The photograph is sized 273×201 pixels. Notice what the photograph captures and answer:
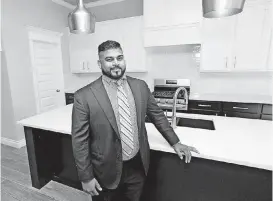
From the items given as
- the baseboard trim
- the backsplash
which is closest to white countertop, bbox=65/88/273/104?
the backsplash

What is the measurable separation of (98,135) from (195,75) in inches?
109

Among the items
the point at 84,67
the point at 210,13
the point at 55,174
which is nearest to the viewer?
the point at 210,13

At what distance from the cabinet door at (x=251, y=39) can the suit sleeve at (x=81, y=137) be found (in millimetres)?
2659

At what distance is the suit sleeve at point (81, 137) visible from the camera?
3.45 ft

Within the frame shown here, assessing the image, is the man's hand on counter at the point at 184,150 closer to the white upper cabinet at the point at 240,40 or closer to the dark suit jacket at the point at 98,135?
the dark suit jacket at the point at 98,135

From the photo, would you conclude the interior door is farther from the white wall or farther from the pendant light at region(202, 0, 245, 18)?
the pendant light at region(202, 0, 245, 18)

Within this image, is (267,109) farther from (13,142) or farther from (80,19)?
(13,142)

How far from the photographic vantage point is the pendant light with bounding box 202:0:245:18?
87cm

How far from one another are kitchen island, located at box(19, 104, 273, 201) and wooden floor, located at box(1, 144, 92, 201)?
1.31ft

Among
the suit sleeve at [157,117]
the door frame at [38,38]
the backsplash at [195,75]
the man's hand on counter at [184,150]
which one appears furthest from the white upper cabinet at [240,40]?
the door frame at [38,38]

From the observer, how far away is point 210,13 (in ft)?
3.21

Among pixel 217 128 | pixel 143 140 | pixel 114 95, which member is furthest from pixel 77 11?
pixel 217 128

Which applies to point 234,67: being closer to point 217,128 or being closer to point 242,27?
point 242,27

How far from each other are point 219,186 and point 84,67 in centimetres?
348
